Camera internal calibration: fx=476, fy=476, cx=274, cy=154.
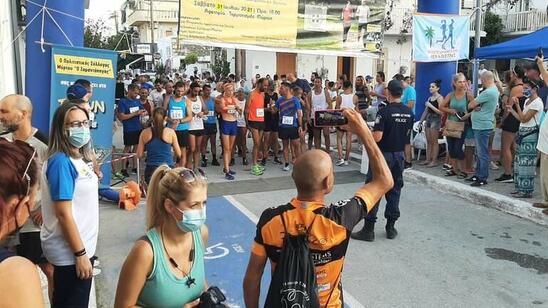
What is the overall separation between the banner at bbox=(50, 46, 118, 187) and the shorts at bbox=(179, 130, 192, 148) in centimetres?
169

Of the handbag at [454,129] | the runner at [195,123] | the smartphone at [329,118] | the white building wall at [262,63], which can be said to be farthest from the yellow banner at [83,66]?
the white building wall at [262,63]

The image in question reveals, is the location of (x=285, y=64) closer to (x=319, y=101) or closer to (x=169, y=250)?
(x=319, y=101)

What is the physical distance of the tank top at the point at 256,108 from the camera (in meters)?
10.0

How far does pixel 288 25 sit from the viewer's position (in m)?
9.80

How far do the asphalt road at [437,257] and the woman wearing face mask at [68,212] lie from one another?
144 cm

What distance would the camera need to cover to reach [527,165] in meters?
7.04

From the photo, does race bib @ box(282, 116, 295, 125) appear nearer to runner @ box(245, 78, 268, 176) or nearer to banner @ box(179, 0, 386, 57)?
runner @ box(245, 78, 268, 176)

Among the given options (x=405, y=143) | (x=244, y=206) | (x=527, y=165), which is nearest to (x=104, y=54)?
(x=244, y=206)

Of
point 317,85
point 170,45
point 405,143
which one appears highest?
point 170,45

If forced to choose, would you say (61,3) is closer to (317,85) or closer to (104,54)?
(104,54)

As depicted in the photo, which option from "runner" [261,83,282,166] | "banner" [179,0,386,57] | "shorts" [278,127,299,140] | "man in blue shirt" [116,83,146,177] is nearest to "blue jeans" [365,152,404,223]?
"shorts" [278,127,299,140]

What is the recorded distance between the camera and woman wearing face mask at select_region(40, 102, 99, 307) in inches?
107

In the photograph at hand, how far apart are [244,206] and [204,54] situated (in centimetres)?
4427

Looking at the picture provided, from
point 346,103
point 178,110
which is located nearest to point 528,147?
point 346,103
